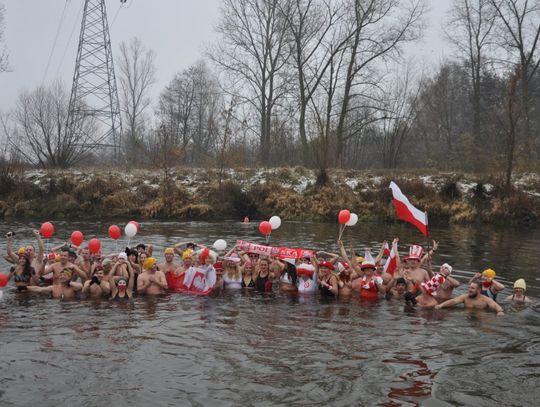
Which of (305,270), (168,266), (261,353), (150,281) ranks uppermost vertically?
(305,270)

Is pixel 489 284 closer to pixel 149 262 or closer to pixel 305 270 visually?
pixel 305 270

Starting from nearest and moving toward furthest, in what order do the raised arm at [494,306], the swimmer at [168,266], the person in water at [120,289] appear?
the raised arm at [494,306], the person in water at [120,289], the swimmer at [168,266]

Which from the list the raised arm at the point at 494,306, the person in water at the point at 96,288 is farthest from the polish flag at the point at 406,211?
the person in water at the point at 96,288

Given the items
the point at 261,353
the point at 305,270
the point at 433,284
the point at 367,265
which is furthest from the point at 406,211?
the point at 261,353

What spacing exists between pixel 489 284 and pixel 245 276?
17.4ft

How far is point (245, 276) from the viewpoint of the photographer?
12.3 metres

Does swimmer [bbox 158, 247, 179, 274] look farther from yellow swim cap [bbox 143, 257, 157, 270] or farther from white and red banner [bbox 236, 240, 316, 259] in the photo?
white and red banner [bbox 236, 240, 316, 259]

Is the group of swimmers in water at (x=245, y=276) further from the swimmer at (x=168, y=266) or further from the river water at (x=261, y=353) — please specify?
the river water at (x=261, y=353)

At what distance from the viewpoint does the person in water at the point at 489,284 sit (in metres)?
10.4

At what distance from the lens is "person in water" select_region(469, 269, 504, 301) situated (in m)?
10.4

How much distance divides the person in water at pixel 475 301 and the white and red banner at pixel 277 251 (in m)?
3.06

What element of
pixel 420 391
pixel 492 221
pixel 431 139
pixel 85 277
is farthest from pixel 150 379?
pixel 431 139

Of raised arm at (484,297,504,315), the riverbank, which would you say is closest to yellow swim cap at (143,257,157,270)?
raised arm at (484,297,504,315)

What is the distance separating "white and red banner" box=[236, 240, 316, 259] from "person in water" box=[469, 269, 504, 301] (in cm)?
357
